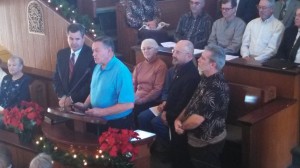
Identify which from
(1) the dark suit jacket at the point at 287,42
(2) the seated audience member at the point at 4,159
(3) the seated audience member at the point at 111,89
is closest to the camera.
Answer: (2) the seated audience member at the point at 4,159

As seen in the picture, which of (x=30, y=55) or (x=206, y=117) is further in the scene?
(x=30, y=55)

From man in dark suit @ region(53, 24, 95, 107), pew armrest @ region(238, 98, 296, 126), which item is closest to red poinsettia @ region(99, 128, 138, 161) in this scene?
pew armrest @ region(238, 98, 296, 126)

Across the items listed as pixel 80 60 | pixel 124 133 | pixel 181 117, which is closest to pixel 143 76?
pixel 80 60

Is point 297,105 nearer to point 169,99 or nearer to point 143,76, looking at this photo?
point 169,99

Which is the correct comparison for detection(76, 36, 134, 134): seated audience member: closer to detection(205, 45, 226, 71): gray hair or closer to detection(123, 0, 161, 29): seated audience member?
detection(205, 45, 226, 71): gray hair

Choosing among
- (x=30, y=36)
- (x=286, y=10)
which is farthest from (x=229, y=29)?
(x=30, y=36)

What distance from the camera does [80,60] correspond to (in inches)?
181

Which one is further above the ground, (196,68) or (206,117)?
(196,68)

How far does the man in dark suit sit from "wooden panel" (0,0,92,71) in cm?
112

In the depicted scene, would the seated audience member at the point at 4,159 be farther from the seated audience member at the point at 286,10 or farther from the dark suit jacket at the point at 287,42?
the seated audience member at the point at 286,10

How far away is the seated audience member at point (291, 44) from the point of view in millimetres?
4783

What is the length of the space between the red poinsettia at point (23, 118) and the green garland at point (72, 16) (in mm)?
1896

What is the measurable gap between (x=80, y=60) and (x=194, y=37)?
65.0 inches

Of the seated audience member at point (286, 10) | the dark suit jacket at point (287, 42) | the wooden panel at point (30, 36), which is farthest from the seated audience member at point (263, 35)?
the wooden panel at point (30, 36)
